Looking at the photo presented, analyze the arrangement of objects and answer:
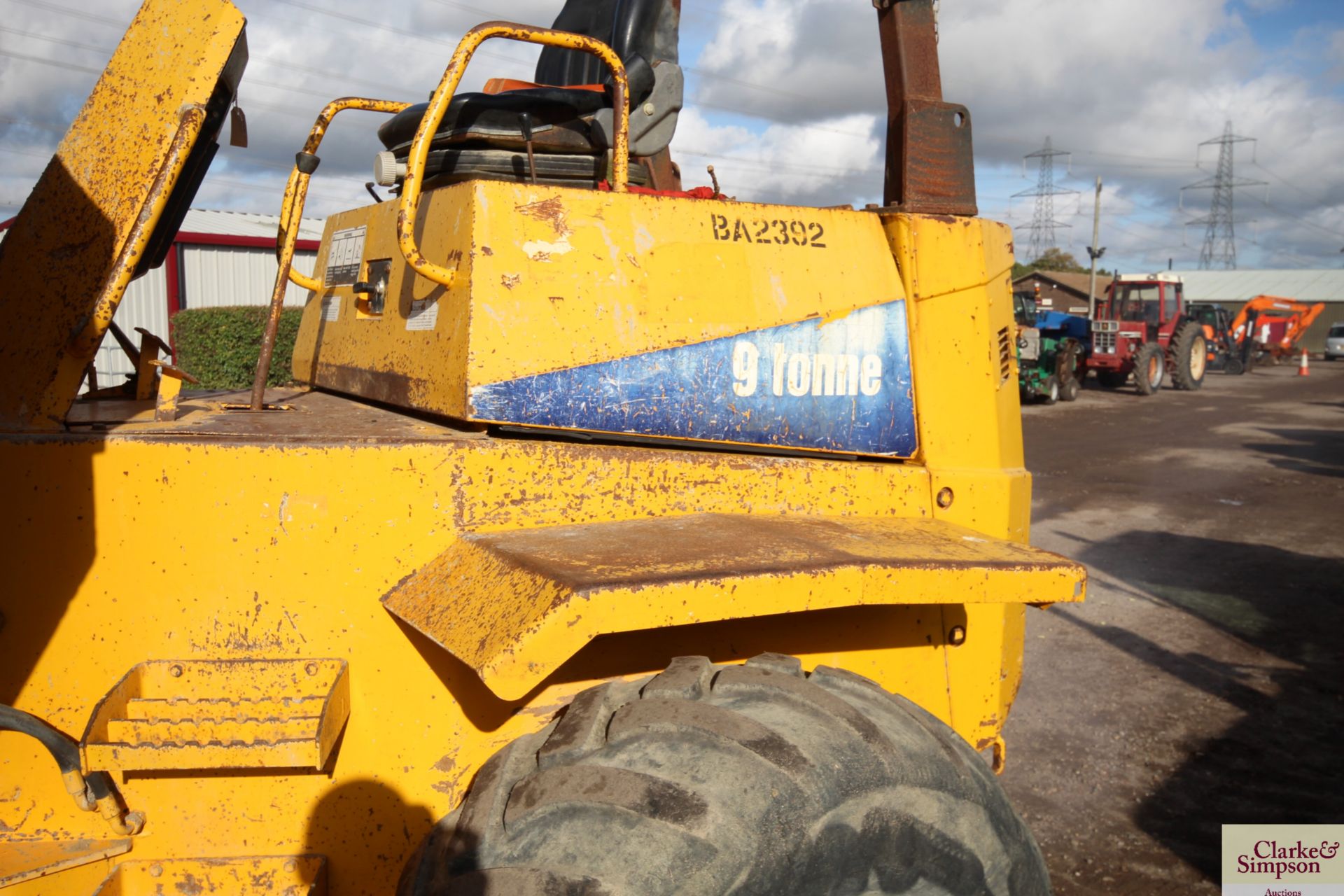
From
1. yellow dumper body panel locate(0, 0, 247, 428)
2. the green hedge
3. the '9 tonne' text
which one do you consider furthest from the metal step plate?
the green hedge

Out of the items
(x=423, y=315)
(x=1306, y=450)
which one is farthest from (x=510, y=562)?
(x=1306, y=450)

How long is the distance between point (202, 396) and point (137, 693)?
1.25 metres

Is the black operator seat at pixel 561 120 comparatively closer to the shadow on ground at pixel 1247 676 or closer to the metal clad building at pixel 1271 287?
the shadow on ground at pixel 1247 676

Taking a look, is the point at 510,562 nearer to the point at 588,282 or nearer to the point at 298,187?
the point at 588,282

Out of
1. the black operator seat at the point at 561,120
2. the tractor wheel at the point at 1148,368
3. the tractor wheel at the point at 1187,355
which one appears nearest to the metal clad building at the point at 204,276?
the black operator seat at the point at 561,120

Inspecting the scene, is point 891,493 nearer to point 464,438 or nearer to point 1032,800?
point 464,438

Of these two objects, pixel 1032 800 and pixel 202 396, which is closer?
pixel 202 396

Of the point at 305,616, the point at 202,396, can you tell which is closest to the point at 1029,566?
the point at 305,616

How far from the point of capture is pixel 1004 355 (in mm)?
2975

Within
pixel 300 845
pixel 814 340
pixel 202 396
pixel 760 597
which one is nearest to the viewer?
pixel 760 597

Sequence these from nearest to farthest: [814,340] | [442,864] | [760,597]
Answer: [442,864] < [760,597] < [814,340]

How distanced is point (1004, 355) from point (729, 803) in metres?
1.73

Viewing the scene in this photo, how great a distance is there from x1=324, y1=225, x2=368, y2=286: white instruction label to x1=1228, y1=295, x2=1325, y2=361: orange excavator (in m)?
34.5

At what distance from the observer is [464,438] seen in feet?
7.07
